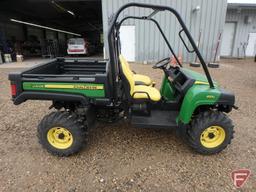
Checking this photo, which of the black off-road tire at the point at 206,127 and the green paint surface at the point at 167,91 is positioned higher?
the green paint surface at the point at 167,91

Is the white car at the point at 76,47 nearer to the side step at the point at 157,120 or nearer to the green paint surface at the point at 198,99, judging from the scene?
the side step at the point at 157,120

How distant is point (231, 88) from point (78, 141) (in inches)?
198

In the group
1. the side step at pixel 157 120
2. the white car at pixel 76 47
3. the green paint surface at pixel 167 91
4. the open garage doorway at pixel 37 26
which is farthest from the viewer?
the white car at pixel 76 47

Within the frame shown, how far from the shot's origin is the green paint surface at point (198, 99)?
228 centimetres

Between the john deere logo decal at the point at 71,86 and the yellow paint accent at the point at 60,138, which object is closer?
the john deere logo decal at the point at 71,86

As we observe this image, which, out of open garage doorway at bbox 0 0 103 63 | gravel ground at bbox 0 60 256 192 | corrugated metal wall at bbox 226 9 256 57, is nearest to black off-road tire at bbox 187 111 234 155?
gravel ground at bbox 0 60 256 192

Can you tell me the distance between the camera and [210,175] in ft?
7.23

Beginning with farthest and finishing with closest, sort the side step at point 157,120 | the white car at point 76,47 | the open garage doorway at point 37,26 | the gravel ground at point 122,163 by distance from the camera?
the white car at point 76,47 < the open garage doorway at point 37,26 < the side step at point 157,120 < the gravel ground at point 122,163

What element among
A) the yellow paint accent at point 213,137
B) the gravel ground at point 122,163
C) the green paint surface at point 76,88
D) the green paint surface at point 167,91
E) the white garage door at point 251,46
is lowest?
the gravel ground at point 122,163

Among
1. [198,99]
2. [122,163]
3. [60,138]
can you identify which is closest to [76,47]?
[60,138]

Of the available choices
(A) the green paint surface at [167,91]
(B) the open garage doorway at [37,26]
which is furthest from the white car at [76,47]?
(A) the green paint surface at [167,91]

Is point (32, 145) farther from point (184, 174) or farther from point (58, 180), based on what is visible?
point (184, 174)

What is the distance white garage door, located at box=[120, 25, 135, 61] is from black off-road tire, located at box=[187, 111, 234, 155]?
799 cm

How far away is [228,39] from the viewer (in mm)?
13164
